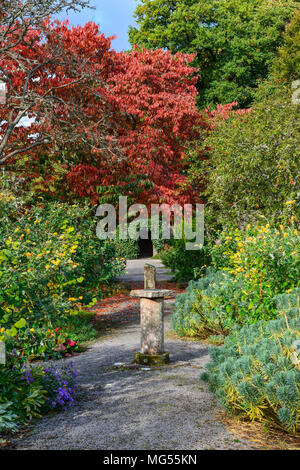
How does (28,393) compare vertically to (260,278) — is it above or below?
below

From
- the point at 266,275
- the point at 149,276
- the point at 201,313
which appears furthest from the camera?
the point at 201,313

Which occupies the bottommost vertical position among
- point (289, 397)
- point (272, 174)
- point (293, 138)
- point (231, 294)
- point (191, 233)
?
point (289, 397)

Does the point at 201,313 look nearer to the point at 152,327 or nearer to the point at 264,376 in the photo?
the point at 152,327

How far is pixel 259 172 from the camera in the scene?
10.7 meters

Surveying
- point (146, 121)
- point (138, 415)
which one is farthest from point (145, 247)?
point (138, 415)

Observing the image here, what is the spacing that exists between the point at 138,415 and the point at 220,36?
2460cm

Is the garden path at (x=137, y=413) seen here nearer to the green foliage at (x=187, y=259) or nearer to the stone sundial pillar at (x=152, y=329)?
the stone sundial pillar at (x=152, y=329)

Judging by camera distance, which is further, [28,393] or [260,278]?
[260,278]

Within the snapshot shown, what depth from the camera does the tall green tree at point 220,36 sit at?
82.5 ft

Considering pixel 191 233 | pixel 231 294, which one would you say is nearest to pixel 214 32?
pixel 191 233

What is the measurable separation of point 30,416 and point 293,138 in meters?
8.77

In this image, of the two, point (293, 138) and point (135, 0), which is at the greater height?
point (135, 0)

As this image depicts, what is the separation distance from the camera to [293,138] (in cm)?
1090
